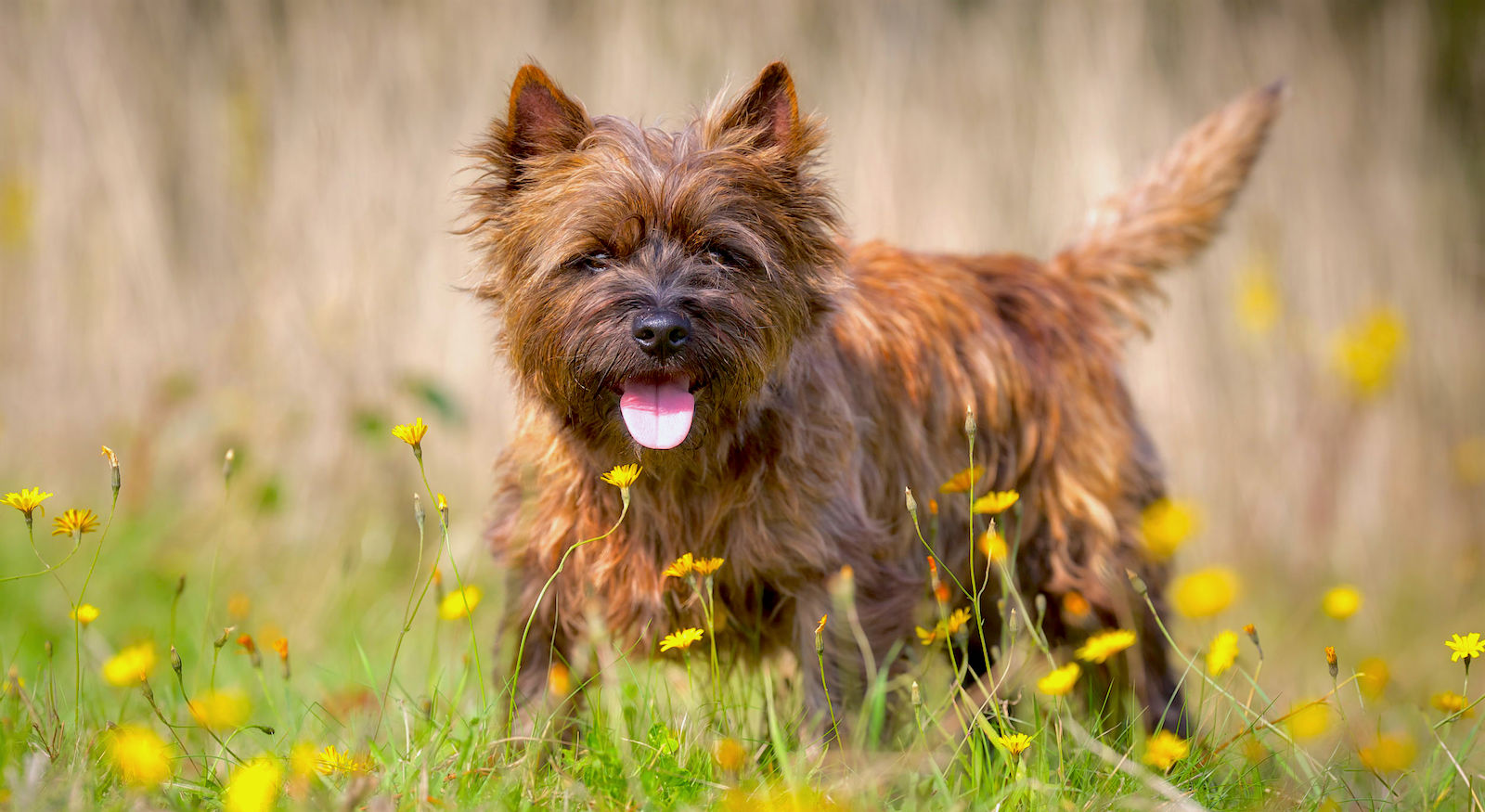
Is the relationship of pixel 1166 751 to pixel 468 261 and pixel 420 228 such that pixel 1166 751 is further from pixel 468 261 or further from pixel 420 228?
pixel 420 228

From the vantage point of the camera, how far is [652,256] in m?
2.71

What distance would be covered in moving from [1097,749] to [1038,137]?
415cm

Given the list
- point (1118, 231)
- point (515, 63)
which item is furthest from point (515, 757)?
point (515, 63)

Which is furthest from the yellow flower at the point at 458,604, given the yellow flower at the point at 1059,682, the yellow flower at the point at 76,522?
the yellow flower at the point at 1059,682

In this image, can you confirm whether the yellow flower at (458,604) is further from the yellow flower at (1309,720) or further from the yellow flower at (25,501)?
the yellow flower at (1309,720)

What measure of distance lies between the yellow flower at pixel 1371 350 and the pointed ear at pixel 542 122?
4927 mm

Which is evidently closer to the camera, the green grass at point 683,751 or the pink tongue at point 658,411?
the green grass at point 683,751

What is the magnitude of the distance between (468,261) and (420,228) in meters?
1.43

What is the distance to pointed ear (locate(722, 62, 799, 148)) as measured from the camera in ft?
9.41

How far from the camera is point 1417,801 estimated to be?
2398mm

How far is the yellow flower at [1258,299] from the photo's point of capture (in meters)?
6.20

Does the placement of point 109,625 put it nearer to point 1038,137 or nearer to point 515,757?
point 515,757

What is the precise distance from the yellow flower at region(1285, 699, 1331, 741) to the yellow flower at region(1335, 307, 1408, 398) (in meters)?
4.38

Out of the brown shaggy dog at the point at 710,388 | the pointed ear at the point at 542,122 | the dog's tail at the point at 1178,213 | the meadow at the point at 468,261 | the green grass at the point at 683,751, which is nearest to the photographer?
the green grass at the point at 683,751
